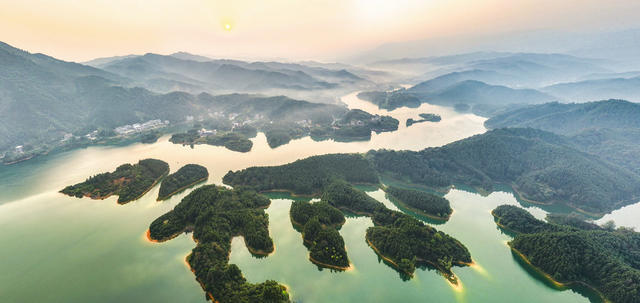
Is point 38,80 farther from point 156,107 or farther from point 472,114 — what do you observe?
point 472,114

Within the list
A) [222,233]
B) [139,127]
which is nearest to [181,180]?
[222,233]

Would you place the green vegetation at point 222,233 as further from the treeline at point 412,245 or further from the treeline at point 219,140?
the treeline at point 219,140

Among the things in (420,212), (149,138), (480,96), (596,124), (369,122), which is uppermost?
(149,138)

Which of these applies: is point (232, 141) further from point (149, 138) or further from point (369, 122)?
point (369, 122)

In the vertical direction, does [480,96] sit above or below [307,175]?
below

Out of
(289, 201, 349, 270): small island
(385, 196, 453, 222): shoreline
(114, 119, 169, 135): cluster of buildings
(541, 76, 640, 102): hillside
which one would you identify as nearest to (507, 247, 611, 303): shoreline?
(385, 196, 453, 222): shoreline

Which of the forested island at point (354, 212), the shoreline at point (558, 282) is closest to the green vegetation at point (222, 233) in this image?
the forested island at point (354, 212)
